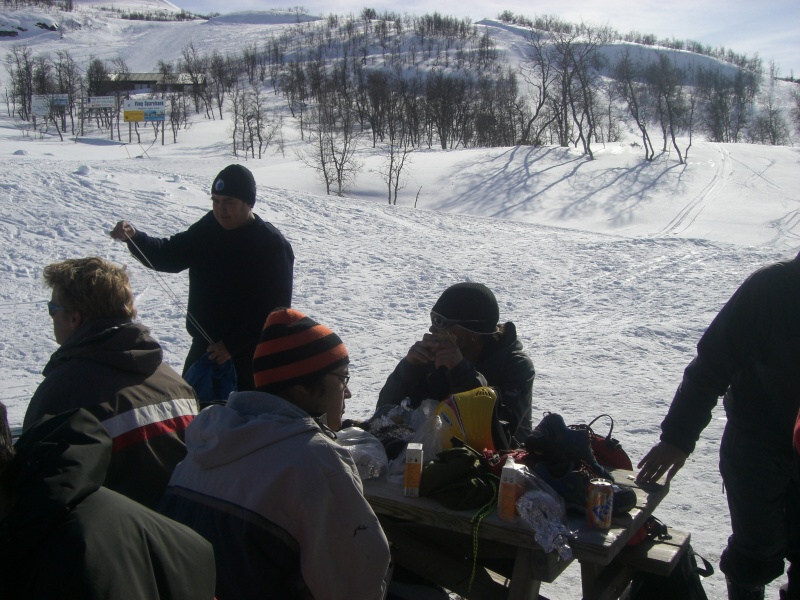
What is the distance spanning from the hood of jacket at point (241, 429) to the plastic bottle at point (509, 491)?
831mm

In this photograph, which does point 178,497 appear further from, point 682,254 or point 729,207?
point 729,207

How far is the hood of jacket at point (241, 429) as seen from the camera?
5.74 ft

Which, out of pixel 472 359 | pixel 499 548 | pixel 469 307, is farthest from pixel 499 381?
pixel 499 548

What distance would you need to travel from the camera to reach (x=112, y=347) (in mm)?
2377

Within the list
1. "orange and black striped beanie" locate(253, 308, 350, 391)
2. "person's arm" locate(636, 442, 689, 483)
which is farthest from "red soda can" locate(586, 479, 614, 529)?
"orange and black striped beanie" locate(253, 308, 350, 391)

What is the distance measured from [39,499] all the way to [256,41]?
117979 mm

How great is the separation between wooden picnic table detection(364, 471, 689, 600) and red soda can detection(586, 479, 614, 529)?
3cm

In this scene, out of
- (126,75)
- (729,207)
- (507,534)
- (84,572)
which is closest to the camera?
(84,572)

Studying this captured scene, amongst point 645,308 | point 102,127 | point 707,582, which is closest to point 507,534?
point 707,582

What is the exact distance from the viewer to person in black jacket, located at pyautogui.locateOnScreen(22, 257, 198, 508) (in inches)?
88.7

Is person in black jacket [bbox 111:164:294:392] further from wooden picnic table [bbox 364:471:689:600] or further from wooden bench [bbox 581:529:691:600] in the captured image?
wooden bench [bbox 581:529:691:600]

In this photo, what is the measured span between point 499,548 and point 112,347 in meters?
1.61

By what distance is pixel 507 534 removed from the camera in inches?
94.3

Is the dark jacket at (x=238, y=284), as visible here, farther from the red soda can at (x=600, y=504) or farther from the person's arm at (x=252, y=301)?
the red soda can at (x=600, y=504)
